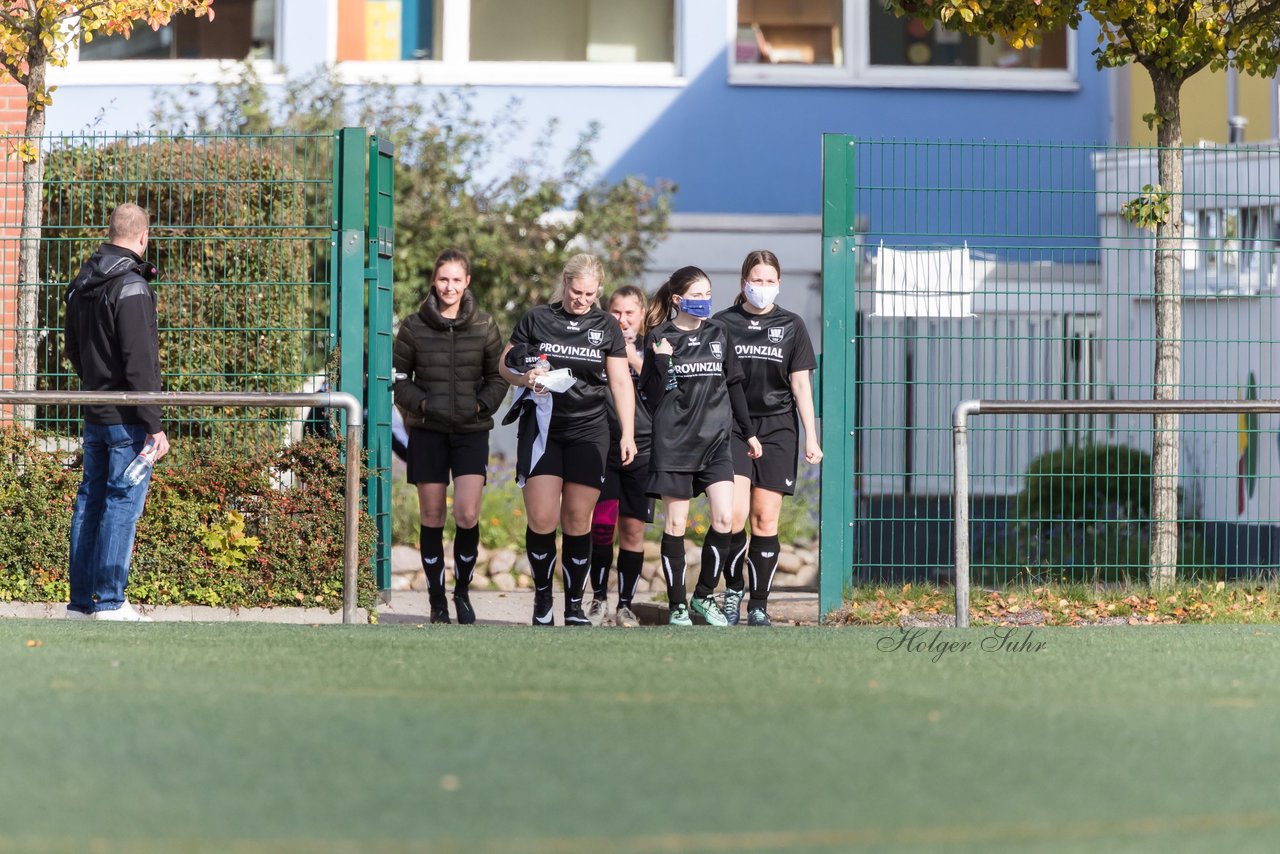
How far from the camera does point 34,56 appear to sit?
937cm

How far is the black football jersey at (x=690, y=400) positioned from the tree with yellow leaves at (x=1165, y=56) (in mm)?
2311

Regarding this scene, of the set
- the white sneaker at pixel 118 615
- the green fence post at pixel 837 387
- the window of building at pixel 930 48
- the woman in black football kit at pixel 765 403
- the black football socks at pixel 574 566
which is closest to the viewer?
the white sneaker at pixel 118 615

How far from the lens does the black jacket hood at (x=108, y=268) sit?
303 inches

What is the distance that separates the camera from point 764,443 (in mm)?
8422

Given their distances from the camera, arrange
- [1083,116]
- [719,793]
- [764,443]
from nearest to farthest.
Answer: [719,793] < [764,443] < [1083,116]

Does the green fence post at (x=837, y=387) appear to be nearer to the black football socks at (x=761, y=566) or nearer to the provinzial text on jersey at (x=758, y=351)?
the black football socks at (x=761, y=566)

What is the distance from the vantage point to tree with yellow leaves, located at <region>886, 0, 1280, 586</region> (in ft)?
29.5

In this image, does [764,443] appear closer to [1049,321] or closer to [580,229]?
[1049,321]

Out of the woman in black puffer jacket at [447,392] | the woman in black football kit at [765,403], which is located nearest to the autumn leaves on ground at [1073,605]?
the woman in black football kit at [765,403]

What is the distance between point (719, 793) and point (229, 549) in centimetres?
511

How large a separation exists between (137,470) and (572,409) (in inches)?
78.9

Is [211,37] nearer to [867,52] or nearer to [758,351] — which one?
[867,52]

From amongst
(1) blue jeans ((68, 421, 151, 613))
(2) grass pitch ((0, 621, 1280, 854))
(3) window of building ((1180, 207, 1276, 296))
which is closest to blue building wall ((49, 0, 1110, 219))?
(3) window of building ((1180, 207, 1276, 296))

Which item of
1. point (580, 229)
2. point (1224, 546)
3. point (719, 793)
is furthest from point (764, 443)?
point (580, 229)
